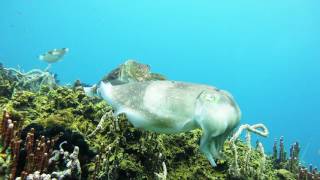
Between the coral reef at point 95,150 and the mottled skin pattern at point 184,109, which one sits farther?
the coral reef at point 95,150

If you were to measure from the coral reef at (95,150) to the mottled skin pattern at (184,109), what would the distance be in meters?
0.85

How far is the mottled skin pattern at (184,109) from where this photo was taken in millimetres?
3598

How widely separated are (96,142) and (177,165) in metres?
1.19

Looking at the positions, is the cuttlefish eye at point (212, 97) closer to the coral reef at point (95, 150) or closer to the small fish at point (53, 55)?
the coral reef at point (95, 150)

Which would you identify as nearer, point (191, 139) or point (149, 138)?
point (149, 138)

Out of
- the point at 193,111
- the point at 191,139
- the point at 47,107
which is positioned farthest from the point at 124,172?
the point at 47,107

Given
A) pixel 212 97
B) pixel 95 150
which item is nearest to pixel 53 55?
pixel 95 150

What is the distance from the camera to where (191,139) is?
5699mm

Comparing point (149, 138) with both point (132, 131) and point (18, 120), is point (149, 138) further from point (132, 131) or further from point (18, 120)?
point (18, 120)

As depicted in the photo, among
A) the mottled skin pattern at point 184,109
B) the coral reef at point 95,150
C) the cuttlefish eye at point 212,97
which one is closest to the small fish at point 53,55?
the coral reef at point 95,150

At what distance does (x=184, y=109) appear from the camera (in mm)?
3795

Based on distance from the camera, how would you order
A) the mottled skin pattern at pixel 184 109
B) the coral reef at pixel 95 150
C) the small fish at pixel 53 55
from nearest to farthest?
the mottled skin pattern at pixel 184 109 → the coral reef at pixel 95 150 → the small fish at pixel 53 55

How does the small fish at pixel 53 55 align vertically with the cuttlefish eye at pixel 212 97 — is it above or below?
above

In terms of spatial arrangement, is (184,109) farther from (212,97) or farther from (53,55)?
(53,55)
